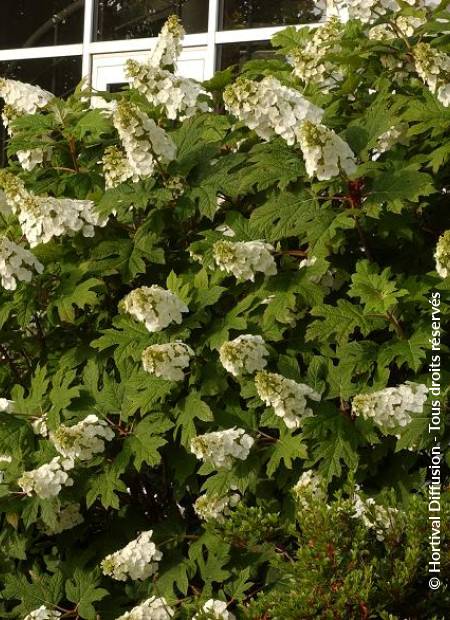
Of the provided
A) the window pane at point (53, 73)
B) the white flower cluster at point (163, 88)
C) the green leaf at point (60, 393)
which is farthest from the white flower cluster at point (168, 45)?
the window pane at point (53, 73)

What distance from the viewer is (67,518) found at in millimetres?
3264

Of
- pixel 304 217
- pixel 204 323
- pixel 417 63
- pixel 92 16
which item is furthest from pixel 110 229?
pixel 92 16

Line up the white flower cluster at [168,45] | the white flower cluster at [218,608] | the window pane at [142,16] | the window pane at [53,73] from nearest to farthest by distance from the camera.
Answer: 1. the white flower cluster at [218,608]
2. the white flower cluster at [168,45]
3. the window pane at [142,16]
4. the window pane at [53,73]

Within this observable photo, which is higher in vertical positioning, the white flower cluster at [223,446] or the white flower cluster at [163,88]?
the white flower cluster at [163,88]

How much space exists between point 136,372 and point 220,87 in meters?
1.02

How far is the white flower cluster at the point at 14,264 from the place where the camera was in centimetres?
315

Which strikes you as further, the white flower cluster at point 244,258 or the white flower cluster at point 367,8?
the white flower cluster at point 367,8

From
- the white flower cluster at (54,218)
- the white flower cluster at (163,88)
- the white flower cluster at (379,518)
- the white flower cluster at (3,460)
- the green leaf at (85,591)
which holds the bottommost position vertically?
the green leaf at (85,591)

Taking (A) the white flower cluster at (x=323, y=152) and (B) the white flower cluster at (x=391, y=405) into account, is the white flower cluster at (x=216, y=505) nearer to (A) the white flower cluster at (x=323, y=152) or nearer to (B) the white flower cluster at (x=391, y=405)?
(B) the white flower cluster at (x=391, y=405)

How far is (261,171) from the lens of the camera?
298 cm

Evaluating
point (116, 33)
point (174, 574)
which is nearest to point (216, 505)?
point (174, 574)

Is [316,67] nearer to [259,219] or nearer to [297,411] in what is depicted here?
[259,219]

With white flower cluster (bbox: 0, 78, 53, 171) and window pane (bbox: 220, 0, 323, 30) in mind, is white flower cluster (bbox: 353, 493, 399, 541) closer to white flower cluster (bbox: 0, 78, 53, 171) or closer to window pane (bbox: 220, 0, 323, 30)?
white flower cluster (bbox: 0, 78, 53, 171)

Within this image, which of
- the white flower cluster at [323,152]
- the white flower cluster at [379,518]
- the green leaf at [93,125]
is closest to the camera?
the white flower cluster at [379,518]
